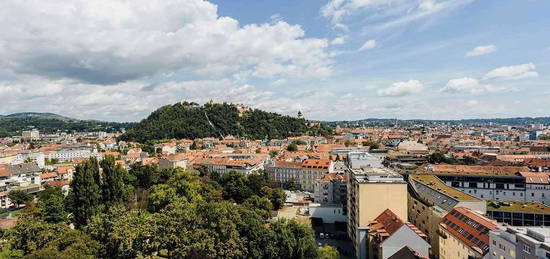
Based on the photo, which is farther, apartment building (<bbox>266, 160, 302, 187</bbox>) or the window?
apartment building (<bbox>266, 160, 302, 187</bbox>)

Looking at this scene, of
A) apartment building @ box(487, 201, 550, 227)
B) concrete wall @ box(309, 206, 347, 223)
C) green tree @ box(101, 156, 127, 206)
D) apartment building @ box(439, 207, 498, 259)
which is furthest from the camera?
concrete wall @ box(309, 206, 347, 223)

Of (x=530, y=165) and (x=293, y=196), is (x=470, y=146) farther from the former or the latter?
(x=293, y=196)

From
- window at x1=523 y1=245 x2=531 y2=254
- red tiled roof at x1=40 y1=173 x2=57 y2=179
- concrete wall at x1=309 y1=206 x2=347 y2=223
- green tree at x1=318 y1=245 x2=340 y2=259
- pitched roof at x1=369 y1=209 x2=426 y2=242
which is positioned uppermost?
window at x1=523 y1=245 x2=531 y2=254

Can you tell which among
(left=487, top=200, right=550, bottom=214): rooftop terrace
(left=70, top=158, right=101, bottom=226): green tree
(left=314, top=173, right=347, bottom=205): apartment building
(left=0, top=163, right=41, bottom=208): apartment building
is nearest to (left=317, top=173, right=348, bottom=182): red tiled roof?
(left=314, top=173, right=347, bottom=205): apartment building

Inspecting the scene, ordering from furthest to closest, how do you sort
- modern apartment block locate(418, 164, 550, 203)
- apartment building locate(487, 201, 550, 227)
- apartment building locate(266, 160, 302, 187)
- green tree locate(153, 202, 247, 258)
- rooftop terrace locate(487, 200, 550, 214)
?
1. apartment building locate(266, 160, 302, 187)
2. modern apartment block locate(418, 164, 550, 203)
3. rooftop terrace locate(487, 200, 550, 214)
4. apartment building locate(487, 201, 550, 227)
5. green tree locate(153, 202, 247, 258)

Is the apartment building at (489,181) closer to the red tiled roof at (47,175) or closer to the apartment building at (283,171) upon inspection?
the apartment building at (283,171)

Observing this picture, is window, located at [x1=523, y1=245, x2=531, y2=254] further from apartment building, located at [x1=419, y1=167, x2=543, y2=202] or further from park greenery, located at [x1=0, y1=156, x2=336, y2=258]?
apartment building, located at [x1=419, y1=167, x2=543, y2=202]

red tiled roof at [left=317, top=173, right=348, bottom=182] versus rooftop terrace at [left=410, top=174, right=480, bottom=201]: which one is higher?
rooftop terrace at [left=410, top=174, right=480, bottom=201]

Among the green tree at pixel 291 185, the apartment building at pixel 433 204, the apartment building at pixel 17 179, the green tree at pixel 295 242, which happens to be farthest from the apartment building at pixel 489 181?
the apartment building at pixel 17 179
